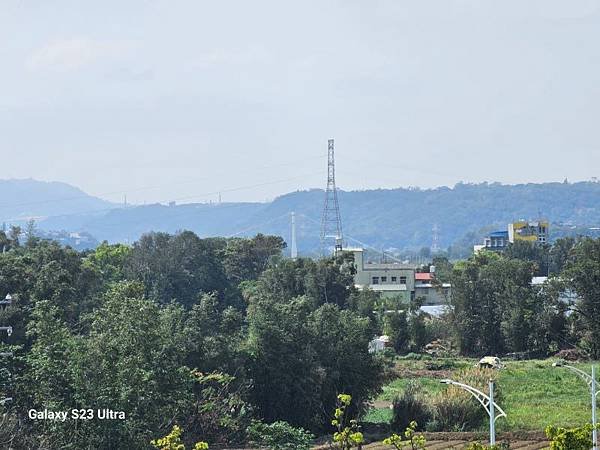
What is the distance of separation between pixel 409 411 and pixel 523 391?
8.64 metres

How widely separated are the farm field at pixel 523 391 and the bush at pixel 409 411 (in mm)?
901

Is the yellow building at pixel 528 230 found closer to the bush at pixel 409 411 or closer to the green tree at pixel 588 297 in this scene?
the green tree at pixel 588 297

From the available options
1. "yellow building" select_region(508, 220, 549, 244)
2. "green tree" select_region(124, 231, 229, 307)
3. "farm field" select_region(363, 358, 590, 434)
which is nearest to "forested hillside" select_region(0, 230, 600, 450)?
"green tree" select_region(124, 231, 229, 307)

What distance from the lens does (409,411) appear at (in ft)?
115

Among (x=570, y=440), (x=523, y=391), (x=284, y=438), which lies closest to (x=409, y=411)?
(x=523, y=391)

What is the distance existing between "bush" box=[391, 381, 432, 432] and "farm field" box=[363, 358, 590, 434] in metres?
0.90

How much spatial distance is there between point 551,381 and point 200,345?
56.7ft

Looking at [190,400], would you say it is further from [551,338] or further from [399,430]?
[551,338]

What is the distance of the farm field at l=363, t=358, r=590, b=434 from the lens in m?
34.8

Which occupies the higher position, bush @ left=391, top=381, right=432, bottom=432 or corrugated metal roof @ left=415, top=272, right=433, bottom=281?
corrugated metal roof @ left=415, top=272, right=433, bottom=281

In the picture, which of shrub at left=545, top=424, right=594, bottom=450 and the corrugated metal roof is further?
the corrugated metal roof

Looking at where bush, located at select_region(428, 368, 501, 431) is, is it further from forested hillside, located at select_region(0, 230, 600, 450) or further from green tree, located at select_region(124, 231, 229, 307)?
green tree, located at select_region(124, 231, 229, 307)

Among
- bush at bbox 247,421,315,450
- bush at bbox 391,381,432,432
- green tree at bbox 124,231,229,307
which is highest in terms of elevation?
green tree at bbox 124,231,229,307

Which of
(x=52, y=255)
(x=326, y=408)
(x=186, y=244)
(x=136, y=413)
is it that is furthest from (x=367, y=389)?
(x=186, y=244)
